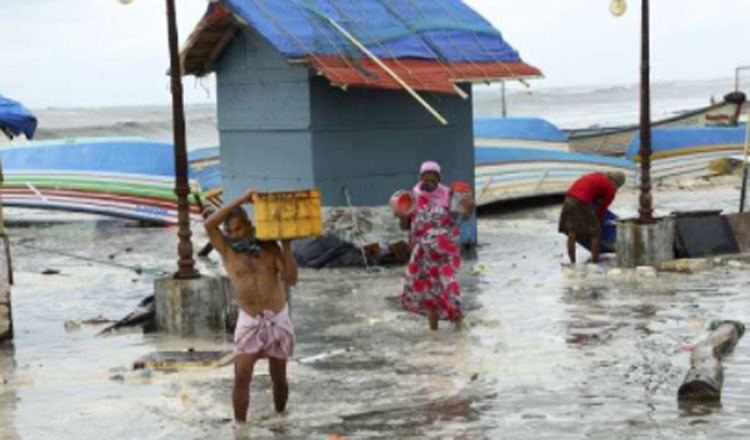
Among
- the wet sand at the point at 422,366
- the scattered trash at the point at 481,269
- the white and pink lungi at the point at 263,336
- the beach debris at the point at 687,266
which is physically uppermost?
the white and pink lungi at the point at 263,336

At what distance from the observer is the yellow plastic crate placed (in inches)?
332

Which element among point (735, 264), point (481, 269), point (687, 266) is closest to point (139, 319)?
point (481, 269)

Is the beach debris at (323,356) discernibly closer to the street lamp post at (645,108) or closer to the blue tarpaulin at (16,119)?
the blue tarpaulin at (16,119)

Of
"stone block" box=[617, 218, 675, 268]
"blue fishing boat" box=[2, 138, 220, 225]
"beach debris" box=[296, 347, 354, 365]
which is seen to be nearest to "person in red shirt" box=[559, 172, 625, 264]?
"stone block" box=[617, 218, 675, 268]

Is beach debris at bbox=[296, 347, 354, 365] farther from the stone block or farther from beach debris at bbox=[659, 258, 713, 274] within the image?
the stone block

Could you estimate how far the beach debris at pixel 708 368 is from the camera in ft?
28.7

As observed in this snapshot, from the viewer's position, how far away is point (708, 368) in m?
9.01

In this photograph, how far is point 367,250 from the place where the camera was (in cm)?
1670

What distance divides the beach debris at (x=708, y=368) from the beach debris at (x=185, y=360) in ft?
11.4

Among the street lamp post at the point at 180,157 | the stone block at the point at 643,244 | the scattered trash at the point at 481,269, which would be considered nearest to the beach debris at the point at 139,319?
the street lamp post at the point at 180,157

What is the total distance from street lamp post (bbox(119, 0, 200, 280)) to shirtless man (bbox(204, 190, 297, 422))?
3457 mm

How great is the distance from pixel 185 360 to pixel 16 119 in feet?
11.4

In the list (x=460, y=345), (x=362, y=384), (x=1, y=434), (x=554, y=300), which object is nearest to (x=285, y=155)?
(x=554, y=300)

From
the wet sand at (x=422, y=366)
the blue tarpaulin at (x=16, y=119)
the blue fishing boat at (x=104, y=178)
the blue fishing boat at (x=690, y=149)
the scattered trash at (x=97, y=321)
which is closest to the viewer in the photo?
the wet sand at (x=422, y=366)
